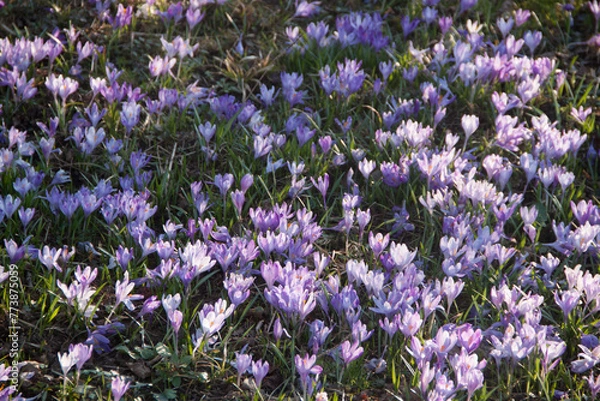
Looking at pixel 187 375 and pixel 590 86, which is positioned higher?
pixel 590 86

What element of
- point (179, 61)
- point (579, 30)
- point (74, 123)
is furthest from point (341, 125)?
point (579, 30)

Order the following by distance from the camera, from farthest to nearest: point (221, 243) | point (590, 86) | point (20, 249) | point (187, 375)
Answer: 1. point (590, 86)
2. point (221, 243)
3. point (20, 249)
4. point (187, 375)

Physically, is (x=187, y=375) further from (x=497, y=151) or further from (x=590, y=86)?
(x=590, y=86)

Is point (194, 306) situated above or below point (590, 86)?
below

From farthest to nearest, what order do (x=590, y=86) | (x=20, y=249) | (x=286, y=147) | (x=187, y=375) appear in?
(x=590, y=86), (x=286, y=147), (x=20, y=249), (x=187, y=375)

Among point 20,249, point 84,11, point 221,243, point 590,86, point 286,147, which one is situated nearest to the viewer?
point 20,249

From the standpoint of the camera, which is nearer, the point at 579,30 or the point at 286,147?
the point at 286,147

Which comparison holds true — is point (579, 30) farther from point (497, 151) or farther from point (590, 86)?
point (497, 151)

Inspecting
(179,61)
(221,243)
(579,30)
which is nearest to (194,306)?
(221,243)

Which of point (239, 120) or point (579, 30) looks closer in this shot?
point (239, 120)
